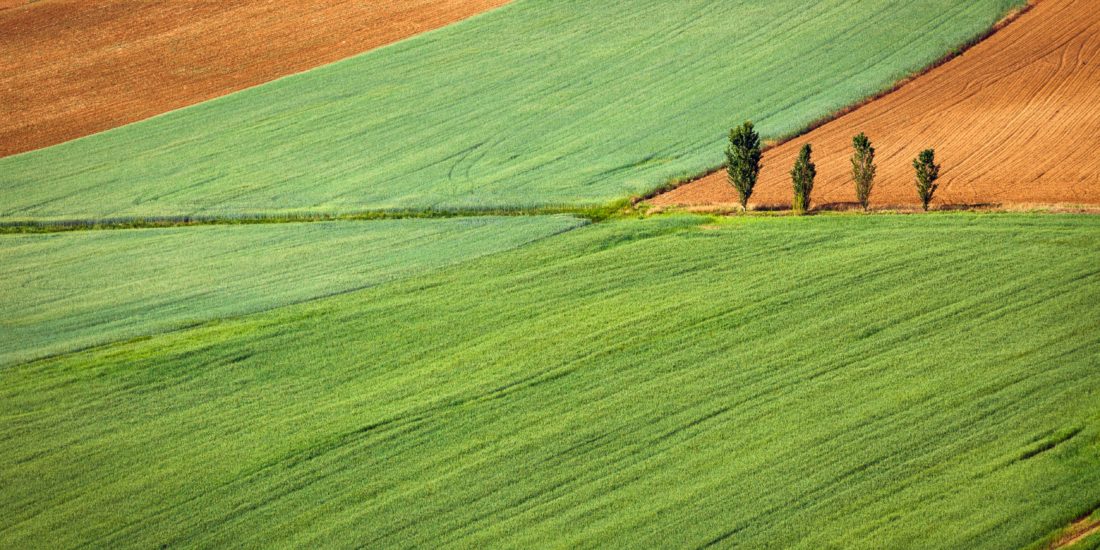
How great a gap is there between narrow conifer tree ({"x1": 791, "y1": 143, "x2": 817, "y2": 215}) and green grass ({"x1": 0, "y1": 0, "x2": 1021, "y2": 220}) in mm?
5488

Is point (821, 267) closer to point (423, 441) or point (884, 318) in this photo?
point (884, 318)

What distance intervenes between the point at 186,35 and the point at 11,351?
32865 millimetres

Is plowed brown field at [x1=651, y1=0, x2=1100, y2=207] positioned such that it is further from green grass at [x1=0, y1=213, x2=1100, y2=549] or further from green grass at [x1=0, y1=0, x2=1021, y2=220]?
green grass at [x1=0, y1=213, x2=1100, y2=549]

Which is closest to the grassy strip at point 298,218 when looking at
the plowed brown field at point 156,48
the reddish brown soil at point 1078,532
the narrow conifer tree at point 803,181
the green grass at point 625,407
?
the green grass at point 625,407

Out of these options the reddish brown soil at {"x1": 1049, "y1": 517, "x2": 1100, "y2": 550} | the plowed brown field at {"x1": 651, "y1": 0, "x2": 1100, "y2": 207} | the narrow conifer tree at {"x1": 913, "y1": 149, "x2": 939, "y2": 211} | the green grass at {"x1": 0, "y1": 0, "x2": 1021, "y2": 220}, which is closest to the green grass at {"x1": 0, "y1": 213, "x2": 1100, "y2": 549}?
the reddish brown soil at {"x1": 1049, "y1": 517, "x2": 1100, "y2": 550}

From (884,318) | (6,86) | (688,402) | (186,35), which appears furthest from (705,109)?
(6,86)

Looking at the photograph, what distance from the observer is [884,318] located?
22.7 m

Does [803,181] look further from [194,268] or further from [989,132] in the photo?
[194,268]

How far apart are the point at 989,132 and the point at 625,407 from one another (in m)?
21.7

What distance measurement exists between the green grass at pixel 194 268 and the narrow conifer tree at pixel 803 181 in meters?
6.77

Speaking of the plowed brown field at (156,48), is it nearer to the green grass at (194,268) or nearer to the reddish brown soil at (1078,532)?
the green grass at (194,268)

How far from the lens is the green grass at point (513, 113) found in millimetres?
37438

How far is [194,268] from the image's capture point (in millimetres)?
32062

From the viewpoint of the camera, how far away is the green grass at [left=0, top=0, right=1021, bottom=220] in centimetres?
3744
